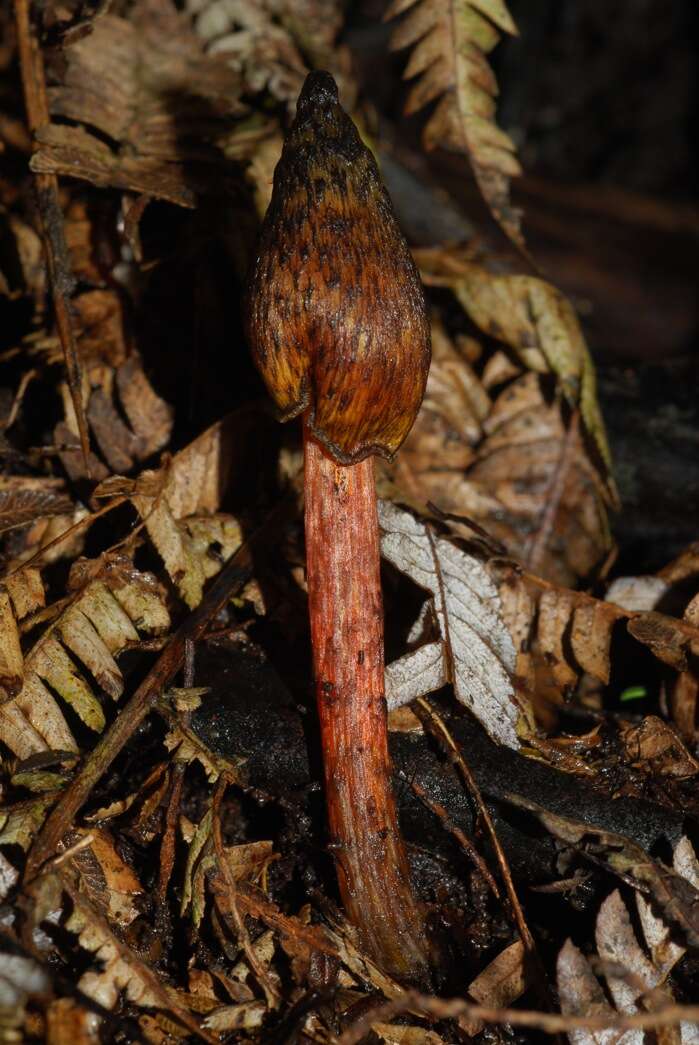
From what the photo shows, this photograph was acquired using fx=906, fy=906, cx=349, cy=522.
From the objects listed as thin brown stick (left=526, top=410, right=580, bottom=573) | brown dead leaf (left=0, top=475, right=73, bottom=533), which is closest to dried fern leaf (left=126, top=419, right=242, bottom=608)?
brown dead leaf (left=0, top=475, right=73, bottom=533)

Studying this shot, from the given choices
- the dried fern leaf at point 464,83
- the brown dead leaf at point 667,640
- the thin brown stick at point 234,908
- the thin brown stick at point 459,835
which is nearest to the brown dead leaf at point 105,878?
the thin brown stick at point 234,908

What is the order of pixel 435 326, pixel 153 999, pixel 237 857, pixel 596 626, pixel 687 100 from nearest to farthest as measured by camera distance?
pixel 153 999, pixel 237 857, pixel 596 626, pixel 435 326, pixel 687 100

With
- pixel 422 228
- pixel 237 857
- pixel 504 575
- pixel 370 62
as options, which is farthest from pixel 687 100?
pixel 237 857

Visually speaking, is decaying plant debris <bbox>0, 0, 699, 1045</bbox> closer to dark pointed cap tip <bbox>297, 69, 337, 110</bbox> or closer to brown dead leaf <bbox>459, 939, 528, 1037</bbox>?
brown dead leaf <bbox>459, 939, 528, 1037</bbox>

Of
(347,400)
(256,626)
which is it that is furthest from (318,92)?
(256,626)

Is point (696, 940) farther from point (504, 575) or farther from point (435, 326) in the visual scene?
point (435, 326)

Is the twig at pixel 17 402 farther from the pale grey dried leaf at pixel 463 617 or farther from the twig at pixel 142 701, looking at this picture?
the pale grey dried leaf at pixel 463 617
